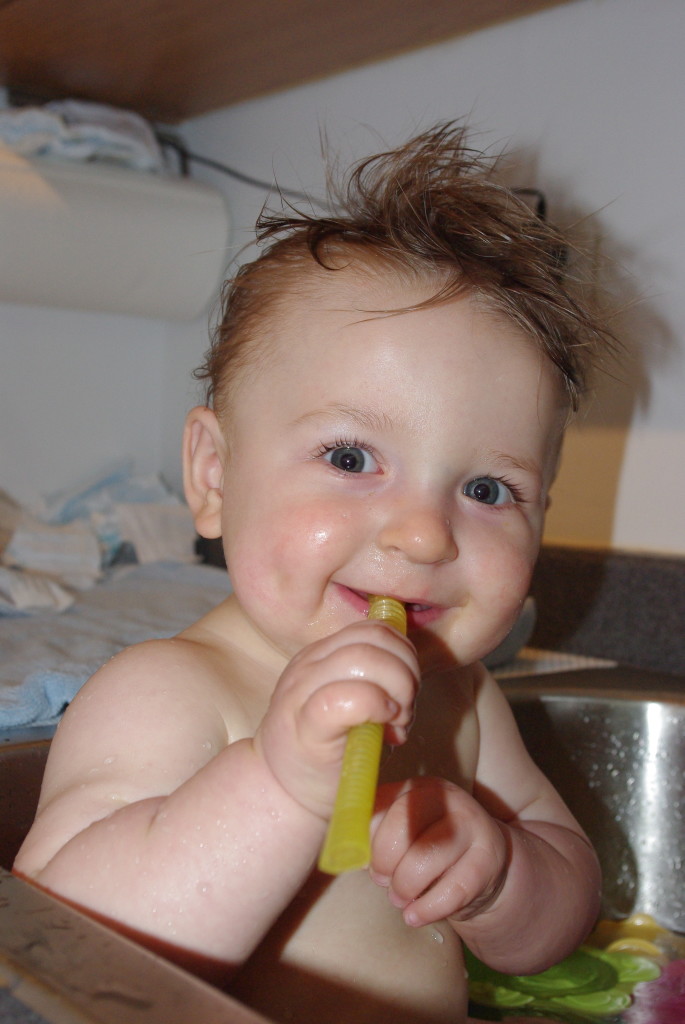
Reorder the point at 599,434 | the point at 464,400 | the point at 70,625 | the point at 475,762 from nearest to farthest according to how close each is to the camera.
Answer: the point at 464,400 → the point at 475,762 → the point at 70,625 → the point at 599,434

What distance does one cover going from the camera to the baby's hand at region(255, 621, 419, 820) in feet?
1.42

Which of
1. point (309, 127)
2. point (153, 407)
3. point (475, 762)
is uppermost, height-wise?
point (309, 127)

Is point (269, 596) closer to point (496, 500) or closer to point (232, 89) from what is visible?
point (496, 500)

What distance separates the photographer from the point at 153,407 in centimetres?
193

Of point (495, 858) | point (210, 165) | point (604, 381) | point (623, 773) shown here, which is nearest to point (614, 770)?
point (623, 773)

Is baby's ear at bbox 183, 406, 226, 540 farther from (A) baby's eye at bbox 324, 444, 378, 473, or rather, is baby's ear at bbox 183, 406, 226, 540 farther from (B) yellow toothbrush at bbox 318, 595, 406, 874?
(B) yellow toothbrush at bbox 318, 595, 406, 874

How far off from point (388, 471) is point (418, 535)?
5 centimetres

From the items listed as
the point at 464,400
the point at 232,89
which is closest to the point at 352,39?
the point at 232,89

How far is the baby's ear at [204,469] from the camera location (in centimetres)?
70

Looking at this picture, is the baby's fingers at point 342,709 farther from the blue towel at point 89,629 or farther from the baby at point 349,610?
the blue towel at point 89,629

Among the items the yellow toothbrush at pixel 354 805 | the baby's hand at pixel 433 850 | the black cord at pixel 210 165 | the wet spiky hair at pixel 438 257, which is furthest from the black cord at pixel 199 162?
the yellow toothbrush at pixel 354 805

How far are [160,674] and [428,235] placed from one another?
0.32 m

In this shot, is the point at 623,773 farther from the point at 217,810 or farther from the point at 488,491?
the point at 217,810

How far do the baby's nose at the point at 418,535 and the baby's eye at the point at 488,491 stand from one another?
2.0 inches
